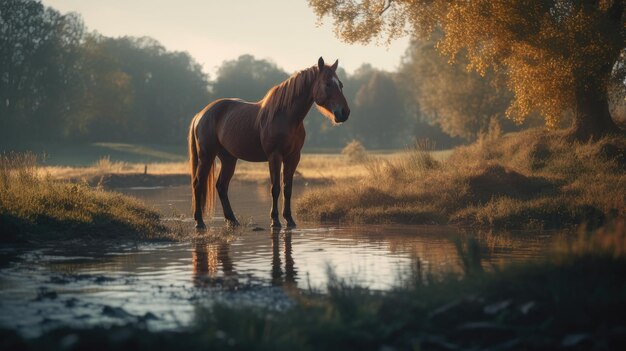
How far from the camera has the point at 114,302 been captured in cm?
817

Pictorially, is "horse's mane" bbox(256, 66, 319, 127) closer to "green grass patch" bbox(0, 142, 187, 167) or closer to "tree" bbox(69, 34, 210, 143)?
"green grass patch" bbox(0, 142, 187, 167)

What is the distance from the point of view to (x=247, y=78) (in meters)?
120

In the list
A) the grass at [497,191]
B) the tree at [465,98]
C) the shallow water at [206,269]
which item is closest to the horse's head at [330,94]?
the shallow water at [206,269]

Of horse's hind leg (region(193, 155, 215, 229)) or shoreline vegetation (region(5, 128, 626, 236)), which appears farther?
horse's hind leg (region(193, 155, 215, 229))

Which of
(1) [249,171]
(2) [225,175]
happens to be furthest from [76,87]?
(2) [225,175]

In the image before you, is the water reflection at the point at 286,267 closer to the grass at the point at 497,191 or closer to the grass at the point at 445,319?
the grass at the point at 445,319

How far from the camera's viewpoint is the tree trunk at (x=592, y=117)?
24.0m

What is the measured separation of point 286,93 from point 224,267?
5.65 meters

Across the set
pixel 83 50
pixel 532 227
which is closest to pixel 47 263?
pixel 532 227

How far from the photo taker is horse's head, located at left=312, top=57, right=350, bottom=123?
14.8 metres

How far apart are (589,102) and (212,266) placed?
55.2ft

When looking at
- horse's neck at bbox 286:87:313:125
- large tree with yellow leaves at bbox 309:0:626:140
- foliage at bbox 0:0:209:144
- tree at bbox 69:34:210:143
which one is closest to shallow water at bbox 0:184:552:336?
horse's neck at bbox 286:87:313:125

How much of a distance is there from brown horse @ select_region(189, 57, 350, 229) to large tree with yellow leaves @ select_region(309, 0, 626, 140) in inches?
343

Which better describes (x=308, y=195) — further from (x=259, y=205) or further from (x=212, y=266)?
(x=212, y=266)
